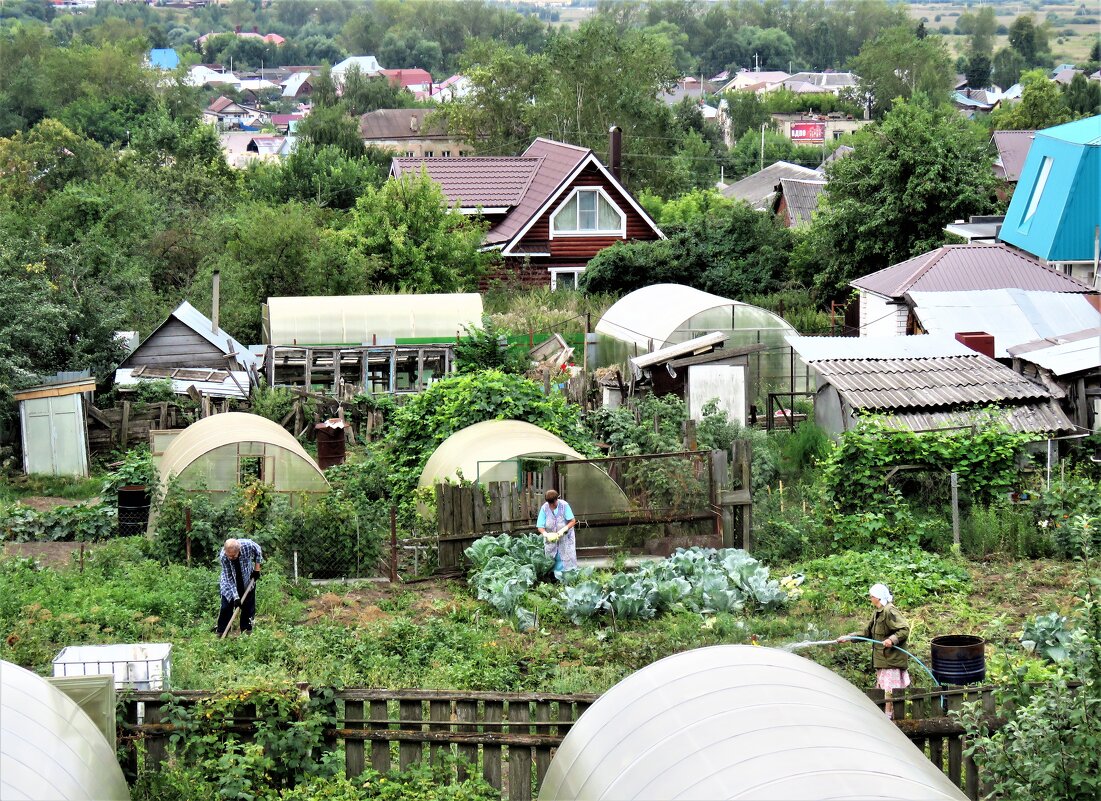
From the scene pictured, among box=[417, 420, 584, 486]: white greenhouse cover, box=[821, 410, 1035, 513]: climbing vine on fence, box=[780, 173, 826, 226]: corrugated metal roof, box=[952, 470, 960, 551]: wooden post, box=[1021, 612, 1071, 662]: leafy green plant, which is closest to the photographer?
box=[1021, 612, 1071, 662]: leafy green plant

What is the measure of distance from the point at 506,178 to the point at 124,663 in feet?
94.8

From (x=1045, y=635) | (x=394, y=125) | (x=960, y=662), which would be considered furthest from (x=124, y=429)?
(x=394, y=125)

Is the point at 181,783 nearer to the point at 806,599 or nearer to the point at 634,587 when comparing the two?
the point at 634,587

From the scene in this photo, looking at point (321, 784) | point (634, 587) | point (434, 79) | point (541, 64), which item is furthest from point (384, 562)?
point (434, 79)

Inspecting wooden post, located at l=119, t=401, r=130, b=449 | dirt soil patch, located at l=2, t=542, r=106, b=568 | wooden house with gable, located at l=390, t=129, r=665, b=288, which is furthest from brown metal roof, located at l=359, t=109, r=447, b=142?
dirt soil patch, located at l=2, t=542, r=106, b=568

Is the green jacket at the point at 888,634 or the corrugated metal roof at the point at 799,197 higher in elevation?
the corrugated metal roof at the point at 799,197

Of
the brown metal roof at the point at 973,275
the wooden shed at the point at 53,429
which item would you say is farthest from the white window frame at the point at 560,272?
the wooden shed at the point at 53,429

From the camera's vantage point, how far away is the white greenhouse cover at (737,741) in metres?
5.01

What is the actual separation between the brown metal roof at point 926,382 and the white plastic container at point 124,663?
414 inches

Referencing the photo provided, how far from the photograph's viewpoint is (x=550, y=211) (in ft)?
112

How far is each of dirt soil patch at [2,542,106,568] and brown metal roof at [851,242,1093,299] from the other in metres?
15.5

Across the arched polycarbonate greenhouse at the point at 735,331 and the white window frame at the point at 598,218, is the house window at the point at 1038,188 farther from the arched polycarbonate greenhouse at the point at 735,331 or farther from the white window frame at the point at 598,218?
the white window frame at the point at 598,218

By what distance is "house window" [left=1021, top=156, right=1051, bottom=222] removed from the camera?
28483 mm

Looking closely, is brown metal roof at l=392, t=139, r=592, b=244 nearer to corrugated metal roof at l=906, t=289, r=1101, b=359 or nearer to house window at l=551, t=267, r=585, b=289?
house window at l=551, t=267, r=585, b=289
